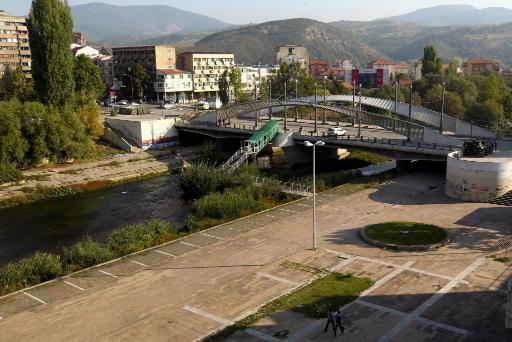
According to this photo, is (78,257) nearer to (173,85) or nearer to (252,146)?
(252,146)

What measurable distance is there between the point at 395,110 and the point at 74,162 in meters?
38.8

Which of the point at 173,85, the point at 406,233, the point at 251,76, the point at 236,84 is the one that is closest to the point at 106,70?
the point at 173,85

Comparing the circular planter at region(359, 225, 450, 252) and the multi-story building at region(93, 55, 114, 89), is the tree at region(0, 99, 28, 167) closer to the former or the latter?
the circular planter at region(359, 225, 450, 252)

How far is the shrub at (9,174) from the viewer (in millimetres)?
53713

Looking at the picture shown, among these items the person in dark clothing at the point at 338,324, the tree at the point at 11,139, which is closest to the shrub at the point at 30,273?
the person in dark clothing at the point at 338,324

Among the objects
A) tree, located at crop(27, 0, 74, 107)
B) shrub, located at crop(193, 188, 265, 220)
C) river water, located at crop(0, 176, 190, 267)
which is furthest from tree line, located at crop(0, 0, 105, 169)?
shrub, located at crop(193, 188, 265, 220)

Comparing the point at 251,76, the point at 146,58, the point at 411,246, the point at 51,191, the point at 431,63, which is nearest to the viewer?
the point at 411,246

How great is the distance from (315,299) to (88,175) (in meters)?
41.3

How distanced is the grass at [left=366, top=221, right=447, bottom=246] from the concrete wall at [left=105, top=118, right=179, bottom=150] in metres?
43.0

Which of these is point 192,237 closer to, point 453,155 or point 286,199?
point 286,199

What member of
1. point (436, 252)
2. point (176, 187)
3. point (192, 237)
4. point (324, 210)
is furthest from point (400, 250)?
point (176, 187)

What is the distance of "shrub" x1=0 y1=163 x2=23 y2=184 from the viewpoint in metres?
53.7

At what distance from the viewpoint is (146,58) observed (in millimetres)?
119875

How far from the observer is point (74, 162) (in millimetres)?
62250
